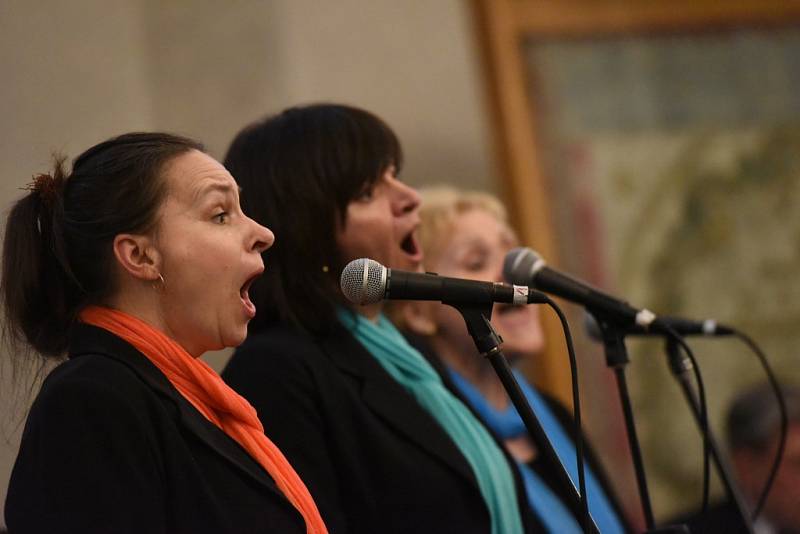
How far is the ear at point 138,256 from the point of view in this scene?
64.0 inches

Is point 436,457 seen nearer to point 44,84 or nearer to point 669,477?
point 44,84

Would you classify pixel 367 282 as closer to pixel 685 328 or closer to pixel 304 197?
pixel 304 197

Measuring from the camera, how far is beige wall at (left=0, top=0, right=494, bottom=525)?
2.88 meters

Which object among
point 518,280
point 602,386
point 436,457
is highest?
point 518,280

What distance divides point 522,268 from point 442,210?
926 millimetres

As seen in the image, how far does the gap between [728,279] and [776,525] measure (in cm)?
121

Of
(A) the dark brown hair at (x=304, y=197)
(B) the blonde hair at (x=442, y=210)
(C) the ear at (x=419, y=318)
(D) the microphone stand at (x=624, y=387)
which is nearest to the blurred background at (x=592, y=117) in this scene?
(B) the blonde hair at (x=442, y=210)

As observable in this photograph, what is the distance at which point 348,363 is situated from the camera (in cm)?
217

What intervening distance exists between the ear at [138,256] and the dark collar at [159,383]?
9 centimetres

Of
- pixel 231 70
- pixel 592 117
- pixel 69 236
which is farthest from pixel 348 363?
pixel 592 117

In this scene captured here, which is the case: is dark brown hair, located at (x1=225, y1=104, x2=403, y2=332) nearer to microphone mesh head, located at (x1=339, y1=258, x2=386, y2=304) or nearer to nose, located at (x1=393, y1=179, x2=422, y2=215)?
nose, located at (x1=393, y1=179, x2=422, y2=215)

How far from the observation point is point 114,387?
1.50 meters

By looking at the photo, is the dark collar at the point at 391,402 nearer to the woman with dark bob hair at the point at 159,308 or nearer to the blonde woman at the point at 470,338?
the woman with dark bob hair at the point at 159,308

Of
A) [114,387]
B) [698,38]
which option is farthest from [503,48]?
[114,387]
